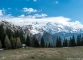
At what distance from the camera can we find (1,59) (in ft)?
129

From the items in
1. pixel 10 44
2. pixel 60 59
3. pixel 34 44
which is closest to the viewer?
pixel 60 59

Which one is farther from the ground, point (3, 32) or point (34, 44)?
point (3, 32)

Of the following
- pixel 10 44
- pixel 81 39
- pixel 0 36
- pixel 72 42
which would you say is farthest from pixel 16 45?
pixel 81 39

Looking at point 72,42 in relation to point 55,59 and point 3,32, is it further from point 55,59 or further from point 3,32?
point 55,59

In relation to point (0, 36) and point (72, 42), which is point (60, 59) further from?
point (72, 42)

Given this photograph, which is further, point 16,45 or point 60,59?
point 16,45

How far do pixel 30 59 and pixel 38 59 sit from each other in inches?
82.9

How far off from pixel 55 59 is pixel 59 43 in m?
88.0

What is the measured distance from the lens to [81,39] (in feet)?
414

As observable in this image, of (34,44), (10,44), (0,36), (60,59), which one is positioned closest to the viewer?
(60,59)

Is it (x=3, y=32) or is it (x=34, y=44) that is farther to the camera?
(x=34, y=44)

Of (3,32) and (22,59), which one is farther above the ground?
(3,32)

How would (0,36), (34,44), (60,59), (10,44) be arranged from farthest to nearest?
(34,44)
(0,36)
(10,44)
(60,59)

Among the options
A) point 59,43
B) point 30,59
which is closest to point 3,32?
point 59,43
